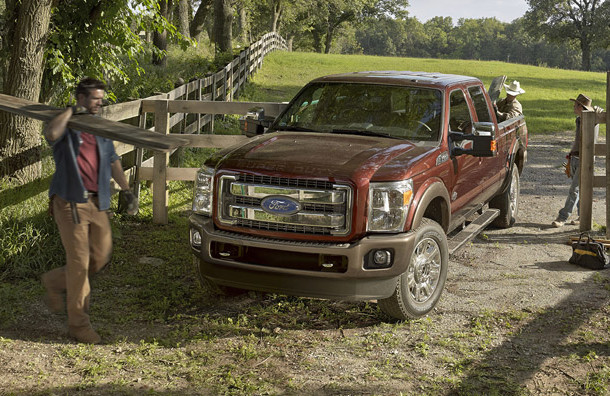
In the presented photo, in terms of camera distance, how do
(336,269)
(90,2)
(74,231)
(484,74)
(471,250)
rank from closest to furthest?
(74,231) → (336,269) → (471,250) → (90,2) → (484,74)

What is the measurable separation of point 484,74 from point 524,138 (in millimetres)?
30078

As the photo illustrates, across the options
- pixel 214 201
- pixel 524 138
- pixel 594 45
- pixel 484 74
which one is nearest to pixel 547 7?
pixel 594 45

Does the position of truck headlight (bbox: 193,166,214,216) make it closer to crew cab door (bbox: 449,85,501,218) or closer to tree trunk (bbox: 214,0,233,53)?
crew cab door (bbox: 449,85,501,218)

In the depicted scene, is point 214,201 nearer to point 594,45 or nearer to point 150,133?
point 150,133

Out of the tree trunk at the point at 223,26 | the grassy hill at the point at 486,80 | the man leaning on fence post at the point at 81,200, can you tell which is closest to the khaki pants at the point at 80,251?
the man leaning on fence post at the point at 81,200

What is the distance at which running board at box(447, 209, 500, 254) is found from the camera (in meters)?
7.36

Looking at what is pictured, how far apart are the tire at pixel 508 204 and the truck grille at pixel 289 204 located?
4.54 m

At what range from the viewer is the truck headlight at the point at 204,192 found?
622 cm

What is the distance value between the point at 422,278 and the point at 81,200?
112 inches

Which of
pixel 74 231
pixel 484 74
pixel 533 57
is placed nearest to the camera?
pixel 74 231

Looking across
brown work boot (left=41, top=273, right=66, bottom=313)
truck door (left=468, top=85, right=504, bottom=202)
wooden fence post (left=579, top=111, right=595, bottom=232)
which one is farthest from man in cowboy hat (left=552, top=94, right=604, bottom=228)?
brown work boot (left=41, top=273, right=66, bottom=313)

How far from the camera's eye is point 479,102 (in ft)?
27.4

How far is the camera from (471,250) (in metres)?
8.92

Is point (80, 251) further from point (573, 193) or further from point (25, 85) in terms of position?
point (573, 193)
